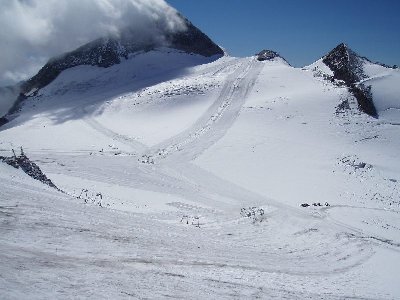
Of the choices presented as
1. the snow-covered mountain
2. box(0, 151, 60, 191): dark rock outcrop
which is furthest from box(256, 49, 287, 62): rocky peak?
box(0, 151, 60, 191): dark rock outcrop

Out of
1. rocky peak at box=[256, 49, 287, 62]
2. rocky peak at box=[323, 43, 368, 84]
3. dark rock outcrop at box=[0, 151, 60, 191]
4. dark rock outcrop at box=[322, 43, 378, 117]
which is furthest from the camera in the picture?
rocky peak at box=[256, 49, 287, 62]

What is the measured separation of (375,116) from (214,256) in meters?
30.6

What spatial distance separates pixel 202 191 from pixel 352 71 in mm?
30776

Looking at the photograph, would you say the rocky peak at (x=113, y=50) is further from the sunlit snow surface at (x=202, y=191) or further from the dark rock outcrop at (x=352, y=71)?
the dark rock outcrop at (x=352, y=71)

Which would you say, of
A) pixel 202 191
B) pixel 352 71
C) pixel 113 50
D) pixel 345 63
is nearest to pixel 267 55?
pixel 345 63

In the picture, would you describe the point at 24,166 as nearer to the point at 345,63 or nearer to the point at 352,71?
the point at 352,71

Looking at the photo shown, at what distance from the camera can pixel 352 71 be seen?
45688 millimetres

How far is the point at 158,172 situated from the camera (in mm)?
26781

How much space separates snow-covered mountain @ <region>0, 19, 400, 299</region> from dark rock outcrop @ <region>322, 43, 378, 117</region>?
0.92ft

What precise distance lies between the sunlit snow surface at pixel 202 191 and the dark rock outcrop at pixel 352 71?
1.57 meters

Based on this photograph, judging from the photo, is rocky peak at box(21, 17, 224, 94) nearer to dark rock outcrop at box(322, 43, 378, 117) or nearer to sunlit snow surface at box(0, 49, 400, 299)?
sunlit snow surface at box(0, 49, 400, 299)

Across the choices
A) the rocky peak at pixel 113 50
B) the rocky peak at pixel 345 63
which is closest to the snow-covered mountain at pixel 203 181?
the rocky peak at pixel 345 63

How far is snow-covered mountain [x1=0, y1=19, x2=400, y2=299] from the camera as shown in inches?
353

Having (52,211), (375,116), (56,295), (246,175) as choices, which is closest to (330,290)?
(56,295)
